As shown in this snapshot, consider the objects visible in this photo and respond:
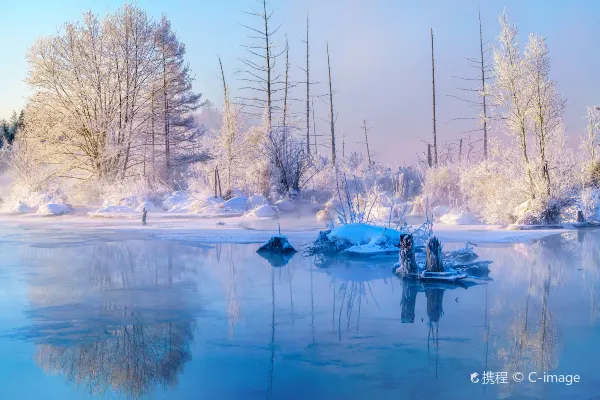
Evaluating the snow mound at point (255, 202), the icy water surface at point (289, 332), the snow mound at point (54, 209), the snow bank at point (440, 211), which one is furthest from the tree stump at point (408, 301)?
the snow mound at point (54, 209)

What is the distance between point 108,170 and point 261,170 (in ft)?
24.8

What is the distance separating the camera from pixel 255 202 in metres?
24.9

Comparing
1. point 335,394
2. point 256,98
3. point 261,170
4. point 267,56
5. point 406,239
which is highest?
point 267,56

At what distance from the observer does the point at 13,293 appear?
8414 millimetres

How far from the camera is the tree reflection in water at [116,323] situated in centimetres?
509

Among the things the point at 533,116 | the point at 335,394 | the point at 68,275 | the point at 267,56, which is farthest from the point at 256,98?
the point at 335,394

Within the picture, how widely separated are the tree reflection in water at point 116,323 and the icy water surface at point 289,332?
19 millimetres

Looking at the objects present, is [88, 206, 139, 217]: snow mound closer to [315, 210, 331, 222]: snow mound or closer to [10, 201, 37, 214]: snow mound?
[10, 201, 37, 214]: snow mound

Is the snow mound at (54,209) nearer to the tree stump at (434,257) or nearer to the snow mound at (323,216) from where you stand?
the snow mound at (323,216)

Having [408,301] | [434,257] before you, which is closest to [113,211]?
[434,257]

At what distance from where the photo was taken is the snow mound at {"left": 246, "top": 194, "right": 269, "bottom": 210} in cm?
2458

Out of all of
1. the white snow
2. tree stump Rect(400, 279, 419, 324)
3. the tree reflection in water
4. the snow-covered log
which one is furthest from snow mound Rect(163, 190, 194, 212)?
tree stump Rect(400, 279, 419, 324)

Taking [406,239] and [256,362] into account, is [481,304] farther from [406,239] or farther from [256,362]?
[256,362]

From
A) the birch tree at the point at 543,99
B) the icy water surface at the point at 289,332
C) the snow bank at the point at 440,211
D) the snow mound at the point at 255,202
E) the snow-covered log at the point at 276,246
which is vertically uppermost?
the birch tree at the point at 543,99
